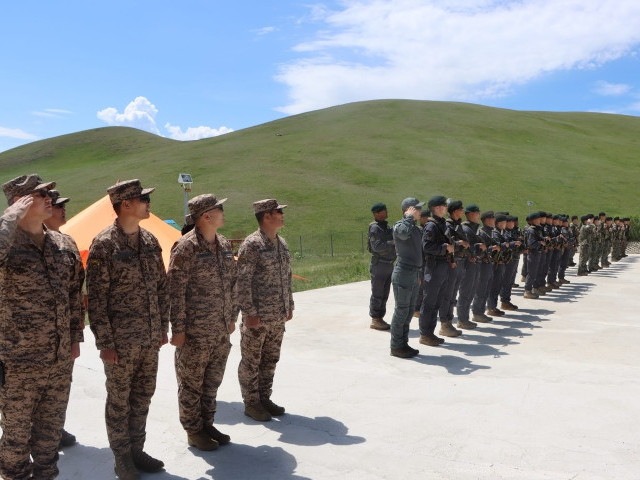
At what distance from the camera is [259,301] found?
16.3ft

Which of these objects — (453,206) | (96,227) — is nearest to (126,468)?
(453,206)

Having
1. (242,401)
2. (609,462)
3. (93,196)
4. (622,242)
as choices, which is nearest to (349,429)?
(242,401)

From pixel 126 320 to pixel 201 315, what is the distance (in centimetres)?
62

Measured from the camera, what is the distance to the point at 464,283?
9062mm

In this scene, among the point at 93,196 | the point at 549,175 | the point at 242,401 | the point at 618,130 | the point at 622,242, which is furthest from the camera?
the point at 618,130

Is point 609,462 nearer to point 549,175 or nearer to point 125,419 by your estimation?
point 125,419

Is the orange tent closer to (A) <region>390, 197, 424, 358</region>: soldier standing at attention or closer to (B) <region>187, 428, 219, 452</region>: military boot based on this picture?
(A) <region>390, 197, 424, 358</region>: soldier standing at attention

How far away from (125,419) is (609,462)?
351 centimetres

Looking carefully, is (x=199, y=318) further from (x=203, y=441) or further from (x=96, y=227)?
(x=96, y=227)

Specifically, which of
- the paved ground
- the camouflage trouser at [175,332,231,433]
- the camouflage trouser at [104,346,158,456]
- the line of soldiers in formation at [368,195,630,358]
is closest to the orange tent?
the paved ground

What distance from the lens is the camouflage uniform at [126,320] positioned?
3750 millimetres

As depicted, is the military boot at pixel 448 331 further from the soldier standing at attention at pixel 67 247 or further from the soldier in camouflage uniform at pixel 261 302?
the soldier standing at attention at pixel 67 247

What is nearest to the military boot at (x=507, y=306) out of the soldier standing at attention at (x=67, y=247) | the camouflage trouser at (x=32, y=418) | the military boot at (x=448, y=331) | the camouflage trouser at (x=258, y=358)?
the military boot at (x=448, y=331)

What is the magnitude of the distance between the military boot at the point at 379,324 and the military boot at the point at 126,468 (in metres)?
5.54
